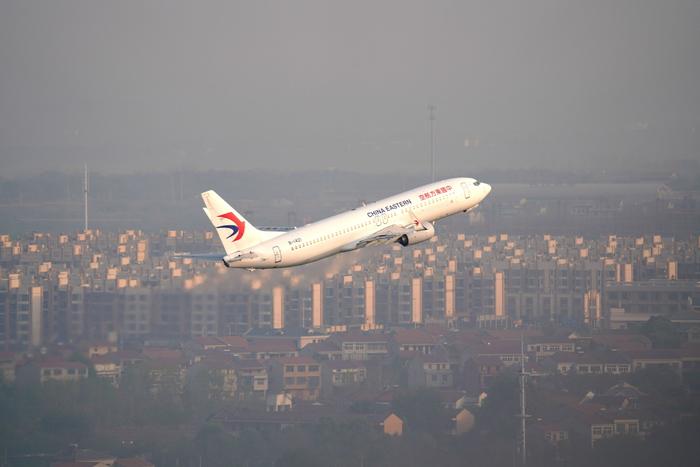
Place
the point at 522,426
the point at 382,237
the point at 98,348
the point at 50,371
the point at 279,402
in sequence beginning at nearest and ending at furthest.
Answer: the point at 382,237
the point at 50,371
the point at 98,348
the point at 522,426
the point at 279,402

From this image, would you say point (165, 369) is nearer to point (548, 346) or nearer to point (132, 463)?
point (132, 463)

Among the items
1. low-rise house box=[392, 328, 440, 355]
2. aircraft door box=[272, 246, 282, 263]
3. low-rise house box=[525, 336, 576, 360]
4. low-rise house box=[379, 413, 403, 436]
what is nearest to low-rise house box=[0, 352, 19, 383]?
low-rise house box=[379, 413, 403, 436]

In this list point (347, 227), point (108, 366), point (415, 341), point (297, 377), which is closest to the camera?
point (347, 227)

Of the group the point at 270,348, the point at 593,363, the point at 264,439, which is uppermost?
the point at 270,348

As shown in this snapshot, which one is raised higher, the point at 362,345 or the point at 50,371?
the point at 362,345

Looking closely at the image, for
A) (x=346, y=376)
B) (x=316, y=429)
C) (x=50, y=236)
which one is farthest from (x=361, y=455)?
(x=50, y=236)

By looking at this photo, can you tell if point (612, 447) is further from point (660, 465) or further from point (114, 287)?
point (114, 287)

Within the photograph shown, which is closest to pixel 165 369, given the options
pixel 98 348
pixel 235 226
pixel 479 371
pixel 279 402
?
pixel 279 402

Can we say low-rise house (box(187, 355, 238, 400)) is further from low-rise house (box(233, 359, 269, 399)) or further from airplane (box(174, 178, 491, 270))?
airplane (box(174, 178, 491, 270))

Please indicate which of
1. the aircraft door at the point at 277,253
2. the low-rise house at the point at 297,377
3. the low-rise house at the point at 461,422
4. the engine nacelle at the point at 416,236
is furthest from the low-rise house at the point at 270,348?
the aircraft door at the point at 277,253
